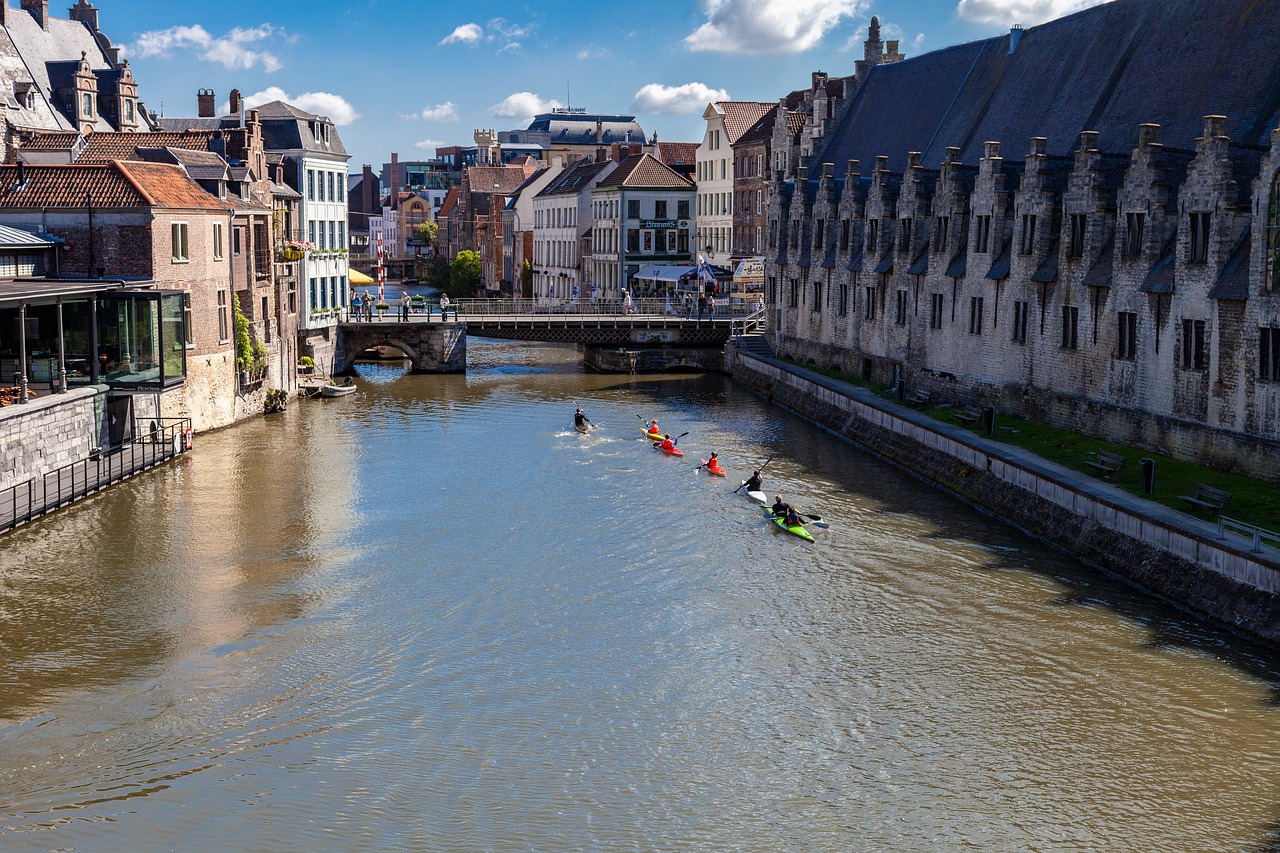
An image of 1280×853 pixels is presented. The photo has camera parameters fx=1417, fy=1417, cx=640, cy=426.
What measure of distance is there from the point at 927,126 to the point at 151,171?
3519 centimetres

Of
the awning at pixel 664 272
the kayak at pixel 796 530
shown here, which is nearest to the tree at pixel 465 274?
the awning at pixel 664 272

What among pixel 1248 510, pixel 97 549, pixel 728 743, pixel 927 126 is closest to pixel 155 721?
pixel 728 743

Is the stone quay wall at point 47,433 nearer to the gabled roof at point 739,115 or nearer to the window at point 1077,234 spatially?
the window at point 1077,234

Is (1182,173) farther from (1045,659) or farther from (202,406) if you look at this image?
(202,406)

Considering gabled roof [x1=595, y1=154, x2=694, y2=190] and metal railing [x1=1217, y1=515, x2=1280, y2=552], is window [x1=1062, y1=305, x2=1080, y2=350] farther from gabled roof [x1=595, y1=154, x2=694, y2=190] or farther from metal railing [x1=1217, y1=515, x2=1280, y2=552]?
gabled roof [x1=595, y1=154, x2=694, y2=190]

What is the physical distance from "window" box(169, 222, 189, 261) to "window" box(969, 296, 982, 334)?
29578 millimetres

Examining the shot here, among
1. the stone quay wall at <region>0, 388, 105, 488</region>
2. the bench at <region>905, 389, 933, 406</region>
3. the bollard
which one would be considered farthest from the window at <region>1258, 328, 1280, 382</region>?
the stone quay wall at <region>0, 388, 105, 488</region>

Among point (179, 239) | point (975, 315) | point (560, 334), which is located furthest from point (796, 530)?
point (560, 334)

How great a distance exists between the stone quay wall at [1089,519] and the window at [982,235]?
6.84 metres

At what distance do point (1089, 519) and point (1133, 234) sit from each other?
1174cm

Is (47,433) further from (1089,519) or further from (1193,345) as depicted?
(1193,345)

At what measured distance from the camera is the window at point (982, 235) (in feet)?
175

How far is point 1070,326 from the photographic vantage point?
1847 inches

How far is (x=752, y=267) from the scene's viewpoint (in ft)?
303
